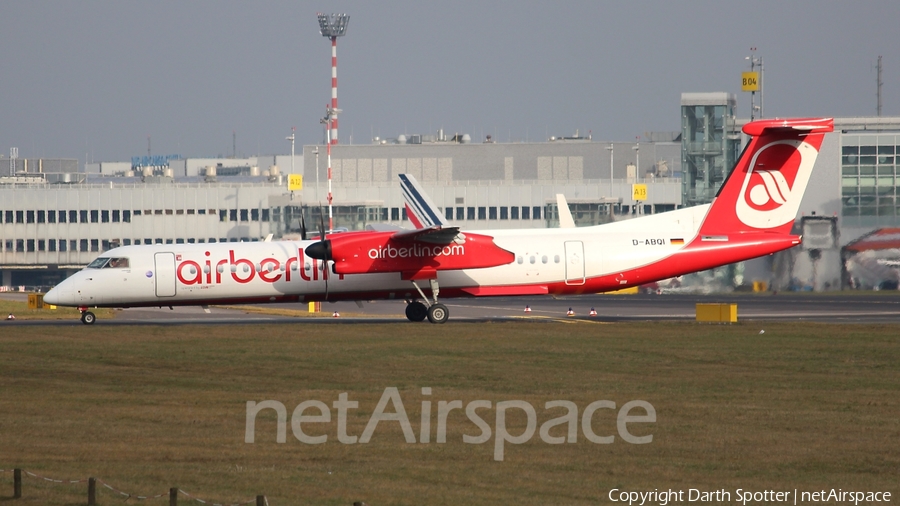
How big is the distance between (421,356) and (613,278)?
32.9 feet

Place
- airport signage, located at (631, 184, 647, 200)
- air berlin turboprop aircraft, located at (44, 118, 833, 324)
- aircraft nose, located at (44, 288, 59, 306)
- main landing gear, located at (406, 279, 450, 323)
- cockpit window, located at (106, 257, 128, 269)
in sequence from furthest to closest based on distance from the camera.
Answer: airport signage, located at (631, 184, 647, 200)
main landing gear, located at (406, 279, 450, 323)
cockpit window, located at (106, 257, 128, 269)
aircraft nose, located at (44, 288, 59, 306)
air berlin turboprop aircraft, located at (44, 118, 833, 324)

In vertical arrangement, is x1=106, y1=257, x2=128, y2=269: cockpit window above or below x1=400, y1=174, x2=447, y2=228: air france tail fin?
below

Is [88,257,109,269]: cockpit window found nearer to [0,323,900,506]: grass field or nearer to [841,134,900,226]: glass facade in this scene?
[0,323,900,506]: grass field

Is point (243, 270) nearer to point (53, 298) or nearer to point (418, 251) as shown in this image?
point (418, 251)

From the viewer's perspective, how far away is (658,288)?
58.0 m

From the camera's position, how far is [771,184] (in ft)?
110

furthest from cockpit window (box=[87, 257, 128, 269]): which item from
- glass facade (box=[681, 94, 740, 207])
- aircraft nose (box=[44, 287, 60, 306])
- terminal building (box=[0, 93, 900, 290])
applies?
glass facade (box=[681, 94, 740, 207])

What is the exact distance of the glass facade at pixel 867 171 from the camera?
55.6 m

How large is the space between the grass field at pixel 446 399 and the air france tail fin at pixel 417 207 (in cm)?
2444

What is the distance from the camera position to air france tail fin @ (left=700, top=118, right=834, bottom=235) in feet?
110

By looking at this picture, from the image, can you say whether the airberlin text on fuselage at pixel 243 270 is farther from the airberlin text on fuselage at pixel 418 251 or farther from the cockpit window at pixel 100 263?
the cockpit window at pixel 100 263

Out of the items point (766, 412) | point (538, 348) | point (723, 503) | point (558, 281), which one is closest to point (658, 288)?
point (558, 281)

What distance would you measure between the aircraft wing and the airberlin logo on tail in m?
9.48

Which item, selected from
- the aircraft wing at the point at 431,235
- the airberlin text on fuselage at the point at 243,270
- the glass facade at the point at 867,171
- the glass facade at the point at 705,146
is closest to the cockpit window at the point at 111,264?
the airberlin text on fuselage at the point at 243,270
